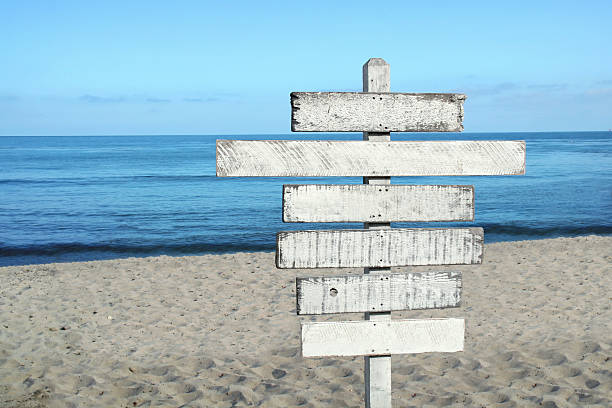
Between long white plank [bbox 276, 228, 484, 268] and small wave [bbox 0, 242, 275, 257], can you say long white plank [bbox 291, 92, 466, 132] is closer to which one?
long white plank [bbox 276, 228, 484, 268]

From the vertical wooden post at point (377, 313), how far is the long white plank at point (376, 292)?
9cm

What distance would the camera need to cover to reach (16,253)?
17.0 meters

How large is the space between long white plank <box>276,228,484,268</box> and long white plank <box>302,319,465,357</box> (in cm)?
41

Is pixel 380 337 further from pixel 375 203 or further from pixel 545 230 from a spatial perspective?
pixel 545 230

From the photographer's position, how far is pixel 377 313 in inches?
136

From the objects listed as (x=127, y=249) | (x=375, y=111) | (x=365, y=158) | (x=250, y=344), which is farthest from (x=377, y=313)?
(x=127, y=249)

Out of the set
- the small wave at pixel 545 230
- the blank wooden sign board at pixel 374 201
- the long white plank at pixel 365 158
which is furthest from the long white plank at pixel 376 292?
the small wave at pixel 545 230

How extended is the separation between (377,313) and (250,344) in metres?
3.56

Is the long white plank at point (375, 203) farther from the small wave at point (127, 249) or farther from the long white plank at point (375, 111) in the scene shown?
the small wave at point (127, 249)

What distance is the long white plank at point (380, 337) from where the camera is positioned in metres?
3.40

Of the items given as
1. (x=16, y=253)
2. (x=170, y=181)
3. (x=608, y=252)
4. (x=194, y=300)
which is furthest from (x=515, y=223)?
(x=170, y=181)

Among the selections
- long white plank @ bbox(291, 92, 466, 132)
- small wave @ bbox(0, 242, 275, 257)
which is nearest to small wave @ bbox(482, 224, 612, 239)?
small wave @ bbox(0, 242, 275, 257)

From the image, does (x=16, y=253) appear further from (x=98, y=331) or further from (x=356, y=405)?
(x=356, y=405)

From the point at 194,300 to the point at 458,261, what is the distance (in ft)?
19.9
